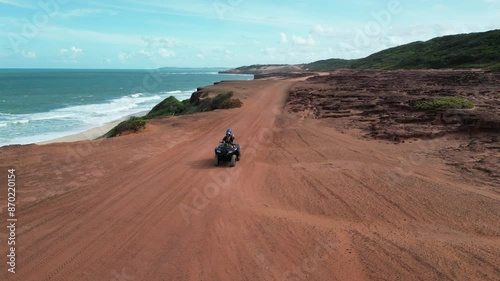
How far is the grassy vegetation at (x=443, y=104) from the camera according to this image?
683 inches

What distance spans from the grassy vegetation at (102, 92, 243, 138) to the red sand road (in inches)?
161

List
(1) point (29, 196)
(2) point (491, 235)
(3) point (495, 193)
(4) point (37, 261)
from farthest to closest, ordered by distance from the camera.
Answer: (1) point (29, 196), (3) point (495, 193), (2) point (491, 235), (4) point (37, 261)

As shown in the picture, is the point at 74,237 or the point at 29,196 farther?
the point at 29,196

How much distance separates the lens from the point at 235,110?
25062mm

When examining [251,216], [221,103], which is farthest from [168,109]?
[251,216]

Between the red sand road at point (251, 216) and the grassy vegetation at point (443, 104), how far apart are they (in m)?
5.43

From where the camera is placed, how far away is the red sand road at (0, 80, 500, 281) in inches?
253

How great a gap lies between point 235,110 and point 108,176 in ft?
48.4

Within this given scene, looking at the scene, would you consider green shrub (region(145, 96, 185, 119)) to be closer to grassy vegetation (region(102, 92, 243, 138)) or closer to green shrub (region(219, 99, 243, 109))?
grassy vegetation (region(102, 92, 243, 138))

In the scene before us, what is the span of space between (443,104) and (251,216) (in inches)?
567

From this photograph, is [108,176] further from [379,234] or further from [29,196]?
[379,234]

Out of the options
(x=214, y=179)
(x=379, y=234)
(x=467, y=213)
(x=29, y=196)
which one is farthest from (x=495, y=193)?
(x=29, y=196)

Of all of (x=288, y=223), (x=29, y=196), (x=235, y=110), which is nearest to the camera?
(x=288, y=223)

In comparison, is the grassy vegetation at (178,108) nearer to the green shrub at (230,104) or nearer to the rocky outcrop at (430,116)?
the green shrub at (230,104)
